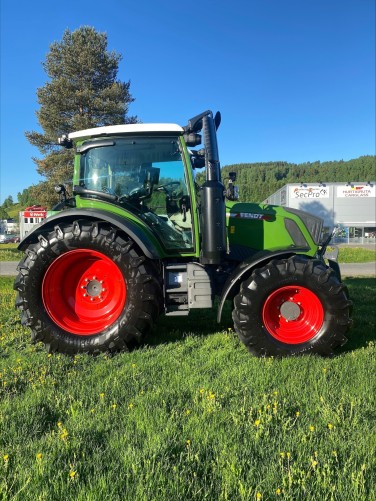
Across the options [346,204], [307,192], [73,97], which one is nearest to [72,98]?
[73,97]

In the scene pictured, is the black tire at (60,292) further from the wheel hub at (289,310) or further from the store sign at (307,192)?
the store sign at (307,192)

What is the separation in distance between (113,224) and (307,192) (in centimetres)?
3362

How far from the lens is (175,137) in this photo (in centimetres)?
416

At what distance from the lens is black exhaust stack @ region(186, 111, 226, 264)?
12.4 ft

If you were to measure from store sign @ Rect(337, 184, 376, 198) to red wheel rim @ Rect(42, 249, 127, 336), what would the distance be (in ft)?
116

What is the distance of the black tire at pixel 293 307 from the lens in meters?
3.68

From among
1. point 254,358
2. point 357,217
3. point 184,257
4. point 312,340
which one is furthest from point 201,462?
point 357,217

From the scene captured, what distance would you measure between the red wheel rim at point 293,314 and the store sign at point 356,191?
34788 millimetres

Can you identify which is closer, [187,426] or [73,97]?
[187,426]

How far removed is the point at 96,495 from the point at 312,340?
2.55 m

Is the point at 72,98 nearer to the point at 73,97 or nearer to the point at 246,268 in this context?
the point at 73,97

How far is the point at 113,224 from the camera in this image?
398 cm

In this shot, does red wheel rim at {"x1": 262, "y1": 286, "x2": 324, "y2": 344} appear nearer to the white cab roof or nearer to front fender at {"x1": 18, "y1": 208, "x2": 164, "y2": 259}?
front fender at {"x1": 18, "y1": 208, "x2": 164, "y2": 259}

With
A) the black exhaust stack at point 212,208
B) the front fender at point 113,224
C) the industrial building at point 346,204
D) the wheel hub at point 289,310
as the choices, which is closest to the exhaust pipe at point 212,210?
the black exhaust stack at point 212,208
